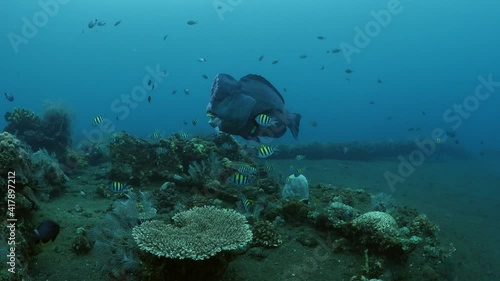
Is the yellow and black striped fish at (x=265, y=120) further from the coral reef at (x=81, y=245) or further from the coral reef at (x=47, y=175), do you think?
the coral reef at (x=47, y=175)

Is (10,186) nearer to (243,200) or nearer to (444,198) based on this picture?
(243,200)

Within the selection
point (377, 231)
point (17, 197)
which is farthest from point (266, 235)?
point (17, 197)

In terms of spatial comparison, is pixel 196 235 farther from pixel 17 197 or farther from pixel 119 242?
pixel 17 197

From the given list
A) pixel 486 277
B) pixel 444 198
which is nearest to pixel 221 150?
pixel 486 277

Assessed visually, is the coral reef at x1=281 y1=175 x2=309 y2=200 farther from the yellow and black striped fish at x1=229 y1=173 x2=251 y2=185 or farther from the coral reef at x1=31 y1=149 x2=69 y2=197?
the coral reef at x1=31 y1=149 x2=69 y2=197

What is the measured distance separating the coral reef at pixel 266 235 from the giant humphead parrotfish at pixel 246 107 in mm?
2323

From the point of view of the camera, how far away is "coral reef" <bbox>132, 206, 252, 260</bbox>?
4.36 m

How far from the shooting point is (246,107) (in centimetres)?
435

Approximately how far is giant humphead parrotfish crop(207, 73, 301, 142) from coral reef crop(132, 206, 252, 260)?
145 centimetres

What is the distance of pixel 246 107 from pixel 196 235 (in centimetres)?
196

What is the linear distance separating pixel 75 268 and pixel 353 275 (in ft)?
14.8

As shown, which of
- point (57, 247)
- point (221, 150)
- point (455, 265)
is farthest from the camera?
point (221, 150)

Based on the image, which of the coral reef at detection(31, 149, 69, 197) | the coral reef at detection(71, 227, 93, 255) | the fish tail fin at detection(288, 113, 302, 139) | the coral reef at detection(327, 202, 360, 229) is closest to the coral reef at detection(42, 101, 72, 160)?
the coral reef at detection(31, 149, 69, 197)

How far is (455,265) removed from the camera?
7070 millimetres
